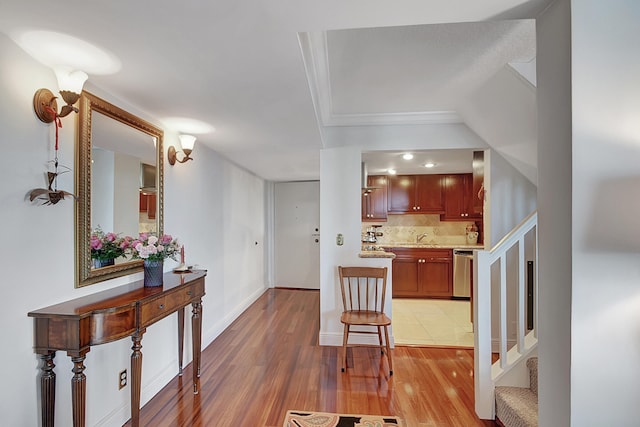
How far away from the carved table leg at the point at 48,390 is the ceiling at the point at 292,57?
1.45m

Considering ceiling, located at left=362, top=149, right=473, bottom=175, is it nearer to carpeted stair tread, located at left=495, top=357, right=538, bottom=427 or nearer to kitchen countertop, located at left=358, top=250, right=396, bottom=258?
kitchen countertop, located at left=358, top=250, right=396, bottom=258

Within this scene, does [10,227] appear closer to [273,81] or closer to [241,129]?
[273,81]

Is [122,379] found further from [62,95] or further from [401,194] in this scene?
[401,194]

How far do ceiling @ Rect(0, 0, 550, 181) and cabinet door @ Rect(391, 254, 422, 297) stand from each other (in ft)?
9.16

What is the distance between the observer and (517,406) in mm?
1788

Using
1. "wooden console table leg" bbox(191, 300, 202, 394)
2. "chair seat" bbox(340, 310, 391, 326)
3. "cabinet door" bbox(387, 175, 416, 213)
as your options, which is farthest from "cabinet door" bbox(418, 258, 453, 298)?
"wooden console table leg" bbox(191, 300, 202, 394)

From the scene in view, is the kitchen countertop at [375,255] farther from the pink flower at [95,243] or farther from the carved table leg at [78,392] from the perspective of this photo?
the carved table leg at [78,392]

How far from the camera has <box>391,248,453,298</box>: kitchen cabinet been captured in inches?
202

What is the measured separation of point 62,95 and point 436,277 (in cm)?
522

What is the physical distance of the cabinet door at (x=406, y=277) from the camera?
5.21m

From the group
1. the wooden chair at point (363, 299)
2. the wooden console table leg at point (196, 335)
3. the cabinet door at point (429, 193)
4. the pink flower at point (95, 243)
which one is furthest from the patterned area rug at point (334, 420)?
the cabinet door at point (429, 193)

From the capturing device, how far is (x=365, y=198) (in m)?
5.63

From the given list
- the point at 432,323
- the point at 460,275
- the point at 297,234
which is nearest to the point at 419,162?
the point at 460,275

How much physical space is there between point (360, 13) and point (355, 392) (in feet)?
8.05
